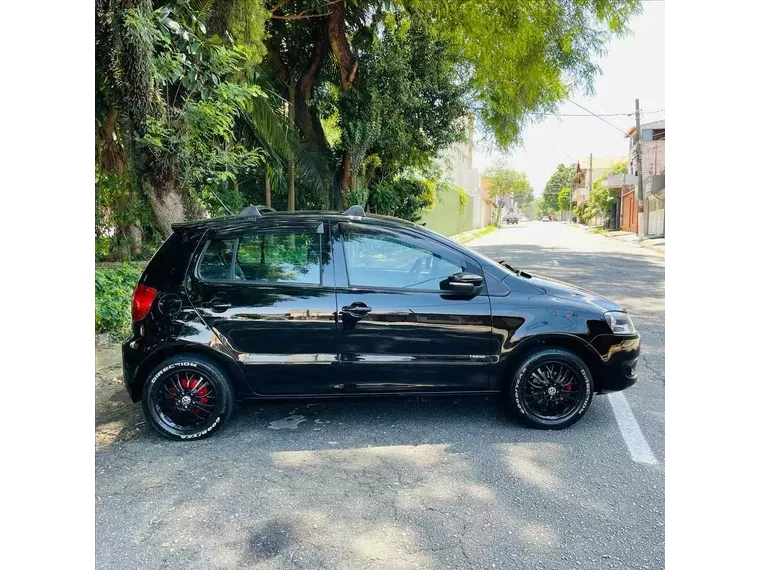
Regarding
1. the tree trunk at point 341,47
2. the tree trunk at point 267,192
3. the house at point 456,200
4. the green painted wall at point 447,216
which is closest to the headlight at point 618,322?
the tree trunk at point 267,192

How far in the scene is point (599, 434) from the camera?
4020 millimetres

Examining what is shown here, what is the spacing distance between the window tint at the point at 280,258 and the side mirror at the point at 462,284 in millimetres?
962

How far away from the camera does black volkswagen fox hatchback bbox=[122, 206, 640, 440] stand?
3.91m

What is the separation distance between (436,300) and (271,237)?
136 centimetres

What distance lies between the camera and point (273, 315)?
3.91 metres

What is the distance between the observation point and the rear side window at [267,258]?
4.02m

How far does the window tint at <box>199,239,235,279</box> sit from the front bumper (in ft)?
9.36

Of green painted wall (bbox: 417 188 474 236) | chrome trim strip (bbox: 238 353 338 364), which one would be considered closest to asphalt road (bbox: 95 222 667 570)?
chrome trim strip (bbox: 238 353 338 364)

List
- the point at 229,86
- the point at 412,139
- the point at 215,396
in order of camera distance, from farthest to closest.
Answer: the point at 412,139
the point at 229,86
the point at 215,396

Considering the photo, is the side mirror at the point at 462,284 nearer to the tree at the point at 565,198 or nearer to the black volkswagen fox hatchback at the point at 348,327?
the black volkswagen fox hatchback at the point at 348,327
